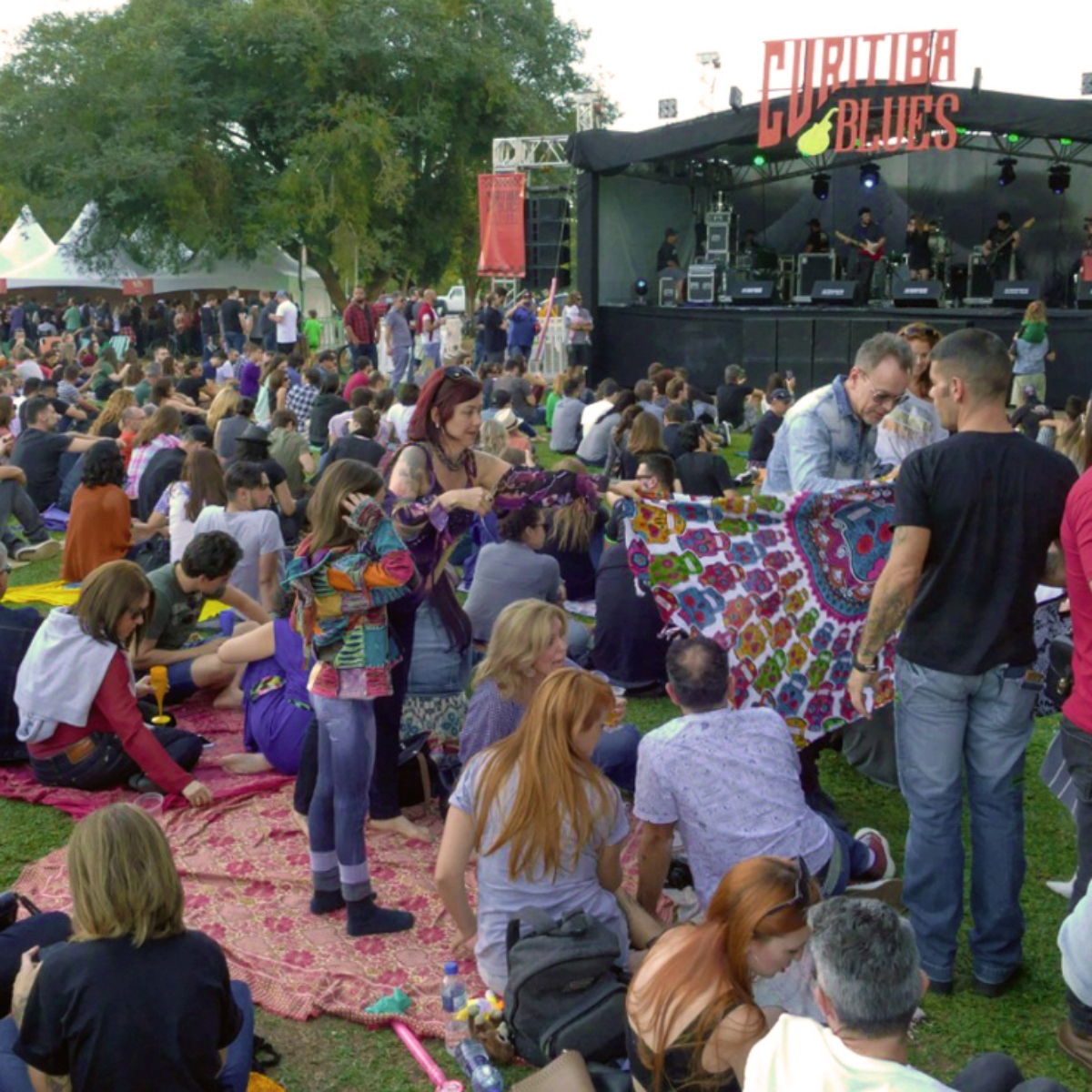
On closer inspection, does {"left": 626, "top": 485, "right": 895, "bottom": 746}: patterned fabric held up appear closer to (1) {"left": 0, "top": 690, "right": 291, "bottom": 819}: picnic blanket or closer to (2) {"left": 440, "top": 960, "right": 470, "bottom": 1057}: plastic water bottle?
(2) {"left": 440, "top": 960, "right": 470, "bottom": 1057}: plastic water bottle

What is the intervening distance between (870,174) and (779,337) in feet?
18.6

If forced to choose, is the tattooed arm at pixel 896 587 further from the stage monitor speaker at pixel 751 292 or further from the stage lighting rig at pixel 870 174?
the stage lighting rig at pixel 870 174

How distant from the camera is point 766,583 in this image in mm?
5020

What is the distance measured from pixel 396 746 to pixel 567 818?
1406 millimetres

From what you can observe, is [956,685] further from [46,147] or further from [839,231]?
[46,147]

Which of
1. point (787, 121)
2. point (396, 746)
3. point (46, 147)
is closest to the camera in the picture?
point (396, 746)

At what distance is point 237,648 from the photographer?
581 cm

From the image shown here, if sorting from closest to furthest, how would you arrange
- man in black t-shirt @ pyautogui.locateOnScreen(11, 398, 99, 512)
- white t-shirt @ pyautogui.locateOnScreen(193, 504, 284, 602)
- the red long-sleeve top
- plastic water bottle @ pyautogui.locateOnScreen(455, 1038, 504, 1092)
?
plastic water bottle @ pyautogui.locateOnScreen(455, 1038, 504, 1092) < the red long-sleeve top < white t-shirt @ pyautogui.locateOnScreen(193, 504, 284, 602) < man in black t-shirt @ pyautogui.locateOnScreen(11, 398, 99, 512)

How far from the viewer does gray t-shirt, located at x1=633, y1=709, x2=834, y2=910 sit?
12.5 ft

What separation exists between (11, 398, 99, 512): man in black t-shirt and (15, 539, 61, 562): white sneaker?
92 cm

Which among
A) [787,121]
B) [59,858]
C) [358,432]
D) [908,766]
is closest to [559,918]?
[908,766]

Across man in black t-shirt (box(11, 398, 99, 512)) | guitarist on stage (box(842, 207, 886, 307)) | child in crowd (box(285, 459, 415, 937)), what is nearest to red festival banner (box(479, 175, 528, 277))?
guitarist on stage (box(842, 207, 886, 307))

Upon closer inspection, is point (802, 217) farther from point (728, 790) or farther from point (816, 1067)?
point (816, 1067)

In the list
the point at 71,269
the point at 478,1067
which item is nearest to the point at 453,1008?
the point at 478,1067
